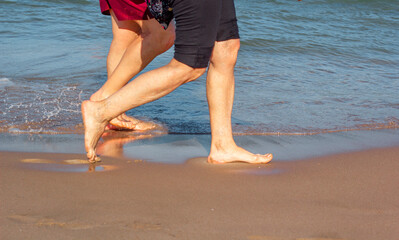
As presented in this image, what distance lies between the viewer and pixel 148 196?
2348mm

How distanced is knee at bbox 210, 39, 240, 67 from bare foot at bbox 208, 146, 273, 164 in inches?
19.7

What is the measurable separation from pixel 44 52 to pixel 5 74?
4.02ft

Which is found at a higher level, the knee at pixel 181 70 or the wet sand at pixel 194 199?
the knee at pixel 181 70

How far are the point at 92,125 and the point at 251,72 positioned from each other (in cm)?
343

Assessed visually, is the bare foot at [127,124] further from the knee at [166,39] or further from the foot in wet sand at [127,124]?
the knee at [166,39]

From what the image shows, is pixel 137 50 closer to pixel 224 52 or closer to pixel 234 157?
pixel 224 52

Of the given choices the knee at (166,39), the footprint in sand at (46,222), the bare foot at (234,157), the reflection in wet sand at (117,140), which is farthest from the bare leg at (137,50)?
the footprint in sand at (46,222)

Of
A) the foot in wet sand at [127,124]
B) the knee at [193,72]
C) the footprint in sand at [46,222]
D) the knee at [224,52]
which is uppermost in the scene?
the knee at [224,52]

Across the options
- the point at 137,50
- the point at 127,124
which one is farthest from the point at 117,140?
the point at 137,50

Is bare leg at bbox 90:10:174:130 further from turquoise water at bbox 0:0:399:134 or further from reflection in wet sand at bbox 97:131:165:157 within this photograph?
turquoise water at bbox 0:0:399:134

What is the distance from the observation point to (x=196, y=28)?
8.37 feet

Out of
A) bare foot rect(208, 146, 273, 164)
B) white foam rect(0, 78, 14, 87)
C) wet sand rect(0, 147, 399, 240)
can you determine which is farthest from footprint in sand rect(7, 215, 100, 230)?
white foam rect(0, 78, 14, 87)

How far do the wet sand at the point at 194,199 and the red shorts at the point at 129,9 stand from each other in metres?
0.95

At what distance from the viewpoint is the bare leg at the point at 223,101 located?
2865mm
